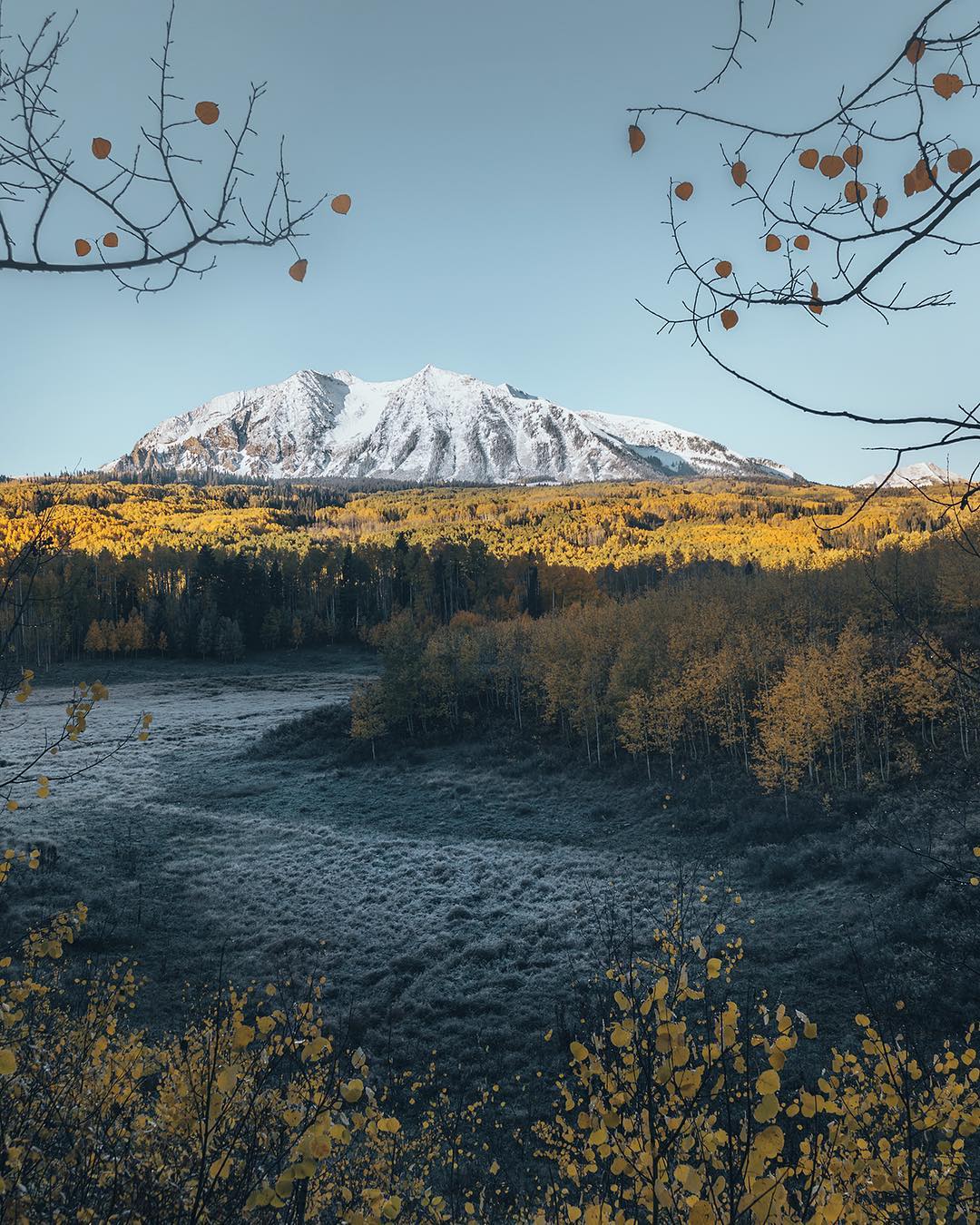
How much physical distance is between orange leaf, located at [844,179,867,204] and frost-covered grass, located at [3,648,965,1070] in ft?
48.7

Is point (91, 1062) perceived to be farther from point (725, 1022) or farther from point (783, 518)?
point (783, 518)

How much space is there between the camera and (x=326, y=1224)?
8703 mm

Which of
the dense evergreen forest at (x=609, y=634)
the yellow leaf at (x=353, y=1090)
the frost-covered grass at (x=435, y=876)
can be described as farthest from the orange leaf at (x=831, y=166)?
the frost-covered grass at (x=435, y=876)

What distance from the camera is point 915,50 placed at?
197cm

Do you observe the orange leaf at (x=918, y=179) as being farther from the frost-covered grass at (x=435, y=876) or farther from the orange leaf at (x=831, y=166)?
the frost-covered grass at (x=435, y=876)

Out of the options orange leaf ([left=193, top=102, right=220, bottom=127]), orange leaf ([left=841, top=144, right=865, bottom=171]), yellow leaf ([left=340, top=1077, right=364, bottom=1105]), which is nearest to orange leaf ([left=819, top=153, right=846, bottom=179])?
orange leaf ([left=841, top=144, right=865, bottom=171])

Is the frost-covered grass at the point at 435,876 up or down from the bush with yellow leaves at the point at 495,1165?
down

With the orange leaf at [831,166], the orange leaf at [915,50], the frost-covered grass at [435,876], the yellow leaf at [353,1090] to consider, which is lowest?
the frost-covered grass at [435,876]

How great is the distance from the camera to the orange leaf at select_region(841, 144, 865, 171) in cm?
225

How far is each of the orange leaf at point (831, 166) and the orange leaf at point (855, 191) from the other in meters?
0.06

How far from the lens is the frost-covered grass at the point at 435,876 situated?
727 inches

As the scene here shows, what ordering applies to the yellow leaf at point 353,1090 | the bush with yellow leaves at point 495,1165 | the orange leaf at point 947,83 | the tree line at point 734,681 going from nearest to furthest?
the orange leaf at point 947,83 < the yellow leaf at point 353,1090 < the bush with yellow leaves at point 495,1165 < the tree line at point 734,681

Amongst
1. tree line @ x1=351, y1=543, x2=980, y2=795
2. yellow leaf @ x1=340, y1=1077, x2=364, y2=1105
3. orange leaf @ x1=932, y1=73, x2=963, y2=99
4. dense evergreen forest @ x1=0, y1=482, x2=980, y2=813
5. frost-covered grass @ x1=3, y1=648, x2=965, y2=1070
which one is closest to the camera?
orange leaf @ x1=932, y1=73, x2=963, y2=99

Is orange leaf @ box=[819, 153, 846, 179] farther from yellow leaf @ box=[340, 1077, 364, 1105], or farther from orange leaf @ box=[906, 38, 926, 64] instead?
yellow leaf @ box=[340, 1077, 364, 1105]
